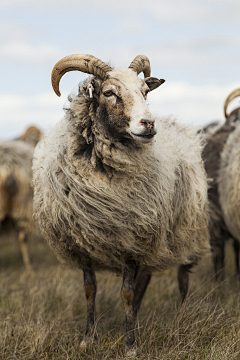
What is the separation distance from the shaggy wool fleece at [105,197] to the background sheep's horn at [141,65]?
0.57 m

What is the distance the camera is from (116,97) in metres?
2.95

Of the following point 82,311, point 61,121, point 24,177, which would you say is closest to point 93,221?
point 61,121

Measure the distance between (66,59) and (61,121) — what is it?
62 cm

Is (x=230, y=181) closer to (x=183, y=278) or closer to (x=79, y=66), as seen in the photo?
(x=183, y=278)

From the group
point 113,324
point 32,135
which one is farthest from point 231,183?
point 32,135

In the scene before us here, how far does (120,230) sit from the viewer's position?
122 inches

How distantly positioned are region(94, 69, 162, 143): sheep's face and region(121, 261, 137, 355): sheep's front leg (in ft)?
4.01

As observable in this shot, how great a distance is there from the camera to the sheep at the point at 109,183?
3.00 m

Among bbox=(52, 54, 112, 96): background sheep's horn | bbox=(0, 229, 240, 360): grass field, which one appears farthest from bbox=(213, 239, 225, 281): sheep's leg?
bbox=(52, 54, 112, 96): background sheep's horn

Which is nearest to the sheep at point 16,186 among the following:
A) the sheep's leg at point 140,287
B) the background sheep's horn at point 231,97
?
the sheep's leg at point 140,287

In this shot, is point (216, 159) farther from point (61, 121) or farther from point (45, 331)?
point (45, 331)

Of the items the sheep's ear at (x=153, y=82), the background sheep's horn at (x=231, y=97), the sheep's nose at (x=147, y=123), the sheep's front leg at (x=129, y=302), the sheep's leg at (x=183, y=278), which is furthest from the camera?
the background sheep's horn at (x=231, y=97)

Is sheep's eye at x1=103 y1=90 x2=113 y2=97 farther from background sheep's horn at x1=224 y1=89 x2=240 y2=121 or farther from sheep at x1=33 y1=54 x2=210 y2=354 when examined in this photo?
background sheep's horn at x1=224 y1=89 x2=240 y2=121

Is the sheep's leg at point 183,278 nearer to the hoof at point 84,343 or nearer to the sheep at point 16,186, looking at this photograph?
the hoof at point 84,343
